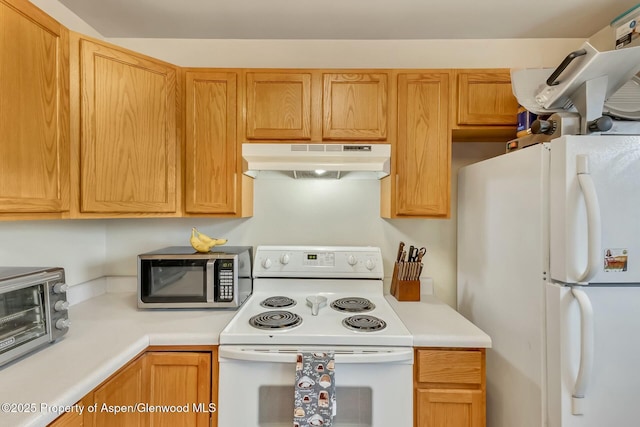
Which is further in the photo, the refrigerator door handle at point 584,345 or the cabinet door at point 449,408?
the cabinet door at point 449,408

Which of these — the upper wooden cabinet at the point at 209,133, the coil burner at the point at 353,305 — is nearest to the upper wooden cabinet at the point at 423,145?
the coil burner at the point at 353,305

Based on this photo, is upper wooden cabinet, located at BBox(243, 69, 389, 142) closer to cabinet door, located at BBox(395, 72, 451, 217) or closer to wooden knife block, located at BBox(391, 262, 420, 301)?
cabinet door, located at BBox(395, 72, 451, 217)

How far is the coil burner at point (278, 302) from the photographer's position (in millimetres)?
1660

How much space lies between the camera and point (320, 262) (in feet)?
6.08

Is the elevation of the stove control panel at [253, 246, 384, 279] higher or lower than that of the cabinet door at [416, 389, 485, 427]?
higher

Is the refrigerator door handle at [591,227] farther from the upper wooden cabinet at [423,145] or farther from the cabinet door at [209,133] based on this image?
the cabinet door at [209,133]

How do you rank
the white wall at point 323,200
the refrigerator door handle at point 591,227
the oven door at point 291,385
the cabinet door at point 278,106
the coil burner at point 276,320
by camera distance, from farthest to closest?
the white wall at point 323,200 → the cabinet door at point 278,106 → the coil burner at point 276,320 → the oven door at point 291,385 → the refrigerator door handle at point 591,227

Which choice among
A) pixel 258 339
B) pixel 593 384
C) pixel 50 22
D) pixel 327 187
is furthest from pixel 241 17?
pixel 593 384

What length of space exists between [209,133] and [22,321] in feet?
3.71

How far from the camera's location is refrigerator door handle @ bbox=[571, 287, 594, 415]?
3.28 ft

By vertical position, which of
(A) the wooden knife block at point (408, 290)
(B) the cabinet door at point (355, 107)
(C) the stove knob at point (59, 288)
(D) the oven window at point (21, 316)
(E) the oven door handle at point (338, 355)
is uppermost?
(B) the cabinet door at point (355, 107)

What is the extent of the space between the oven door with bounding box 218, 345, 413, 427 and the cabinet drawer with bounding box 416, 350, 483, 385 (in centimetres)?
7

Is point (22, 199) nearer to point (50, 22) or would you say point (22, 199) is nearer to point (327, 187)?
point (50, 22)

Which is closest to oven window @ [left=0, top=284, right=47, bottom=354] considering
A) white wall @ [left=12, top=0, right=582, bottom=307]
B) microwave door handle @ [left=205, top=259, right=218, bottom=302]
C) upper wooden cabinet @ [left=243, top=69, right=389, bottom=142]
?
microwave door handle @ [left=205, top=259, right=218, bottom=302]
